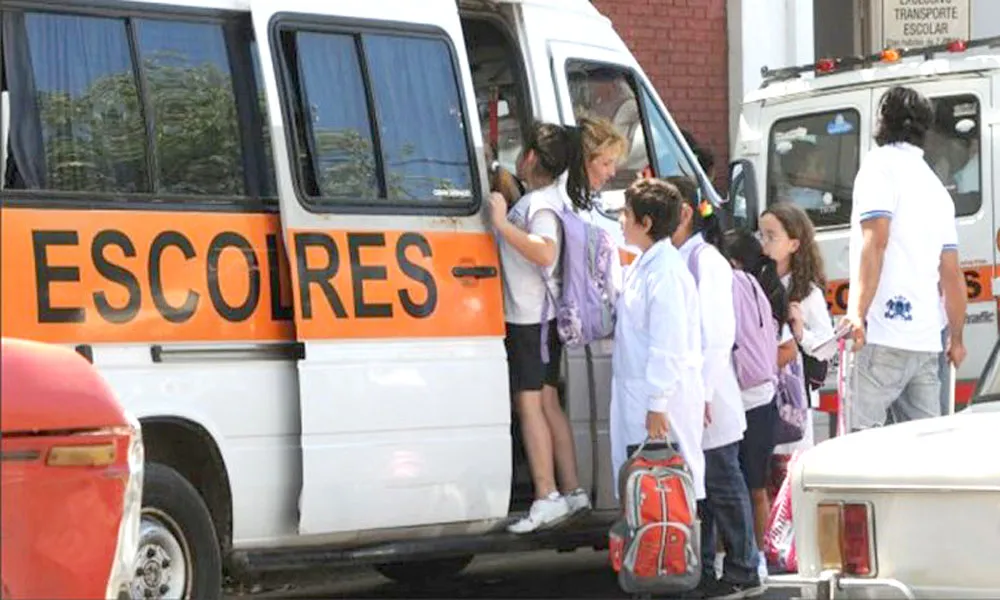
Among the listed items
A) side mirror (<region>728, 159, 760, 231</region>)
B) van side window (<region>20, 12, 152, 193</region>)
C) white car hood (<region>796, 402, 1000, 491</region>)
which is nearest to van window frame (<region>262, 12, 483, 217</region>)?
van side window (<region>20, 12, 152, 193</region>)

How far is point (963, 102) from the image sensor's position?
13.6 meters

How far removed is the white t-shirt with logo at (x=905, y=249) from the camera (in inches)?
370

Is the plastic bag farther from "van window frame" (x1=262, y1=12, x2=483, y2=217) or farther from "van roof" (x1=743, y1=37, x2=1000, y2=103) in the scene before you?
"van roof" (x1=743, y1=37, x2=1000, y2=103)

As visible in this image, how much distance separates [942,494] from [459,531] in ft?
8.98

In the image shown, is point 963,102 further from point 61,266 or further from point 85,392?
point 85,392

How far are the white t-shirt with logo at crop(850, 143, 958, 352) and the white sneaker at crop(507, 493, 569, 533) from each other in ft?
5.02

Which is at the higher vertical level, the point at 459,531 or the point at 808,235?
the point at 808,235


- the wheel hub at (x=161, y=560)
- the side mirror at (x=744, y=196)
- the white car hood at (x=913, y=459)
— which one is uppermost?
the side mirror at (x=744, y=196)

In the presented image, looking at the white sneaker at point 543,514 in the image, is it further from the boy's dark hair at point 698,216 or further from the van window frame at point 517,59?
the van window frame at point 517,59

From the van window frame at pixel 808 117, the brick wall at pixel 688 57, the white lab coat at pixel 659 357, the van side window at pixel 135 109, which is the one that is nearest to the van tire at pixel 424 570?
the white lab coat at pixel 659 357

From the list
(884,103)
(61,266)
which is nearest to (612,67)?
(884,103)

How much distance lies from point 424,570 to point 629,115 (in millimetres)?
2478

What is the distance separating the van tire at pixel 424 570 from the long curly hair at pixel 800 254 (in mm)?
2068

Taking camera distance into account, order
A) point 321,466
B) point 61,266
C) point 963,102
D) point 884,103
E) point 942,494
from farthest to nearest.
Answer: point 963,102 < point 884,103 < point 321,466 < point 61,266 < point 942,494
